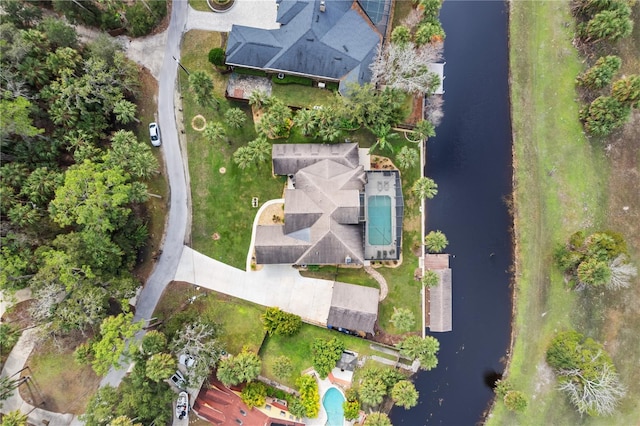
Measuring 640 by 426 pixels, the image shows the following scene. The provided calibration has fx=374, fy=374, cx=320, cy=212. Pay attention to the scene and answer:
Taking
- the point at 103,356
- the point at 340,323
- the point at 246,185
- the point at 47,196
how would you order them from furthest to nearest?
the point at 246,185
the point at 340,323
the point at 47,196
the point at 103,356

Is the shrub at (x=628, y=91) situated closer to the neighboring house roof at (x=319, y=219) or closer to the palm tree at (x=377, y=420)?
the neighboring house roof at (x=319, y=219)

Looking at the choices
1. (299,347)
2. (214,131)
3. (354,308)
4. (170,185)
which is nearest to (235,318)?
(299,347)

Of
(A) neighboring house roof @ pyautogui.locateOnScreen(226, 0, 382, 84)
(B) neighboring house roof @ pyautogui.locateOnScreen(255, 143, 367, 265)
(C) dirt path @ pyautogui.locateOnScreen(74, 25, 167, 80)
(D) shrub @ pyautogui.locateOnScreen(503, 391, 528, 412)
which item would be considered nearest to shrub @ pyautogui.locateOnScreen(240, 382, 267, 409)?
(B) neighboring house roof @ pyautogui.locateOnScreen(255, 143, 367, 265)

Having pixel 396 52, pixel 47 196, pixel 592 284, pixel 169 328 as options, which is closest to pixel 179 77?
pixel 47 196

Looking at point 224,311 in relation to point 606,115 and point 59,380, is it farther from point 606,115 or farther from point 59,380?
point 606,115

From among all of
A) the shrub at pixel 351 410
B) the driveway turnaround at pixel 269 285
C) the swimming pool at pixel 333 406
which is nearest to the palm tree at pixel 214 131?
the driveway turnaround at pixel 269 285

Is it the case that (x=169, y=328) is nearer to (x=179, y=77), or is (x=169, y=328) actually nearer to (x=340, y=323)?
(x=340, y=323)
